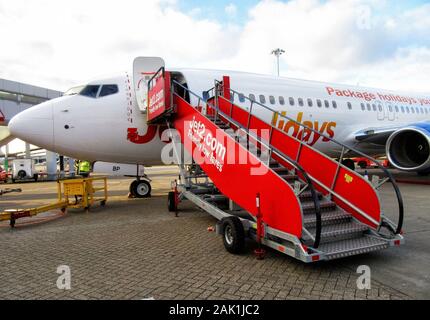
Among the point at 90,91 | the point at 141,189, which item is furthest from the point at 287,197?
the point at 141,189

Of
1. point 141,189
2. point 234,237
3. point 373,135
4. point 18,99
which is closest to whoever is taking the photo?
point 234,237

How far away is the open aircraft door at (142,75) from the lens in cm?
870

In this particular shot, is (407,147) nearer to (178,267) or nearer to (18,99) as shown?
(178,267)

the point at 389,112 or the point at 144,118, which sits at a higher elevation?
the point at 389,112

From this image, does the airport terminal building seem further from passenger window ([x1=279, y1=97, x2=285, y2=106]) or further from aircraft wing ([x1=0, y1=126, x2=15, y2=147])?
passenger window ([x1=279, y1=97, x2=285, y2=106])

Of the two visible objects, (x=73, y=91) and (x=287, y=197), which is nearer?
(x=287, y=197)

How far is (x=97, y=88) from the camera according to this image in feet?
28.6

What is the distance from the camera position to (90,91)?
8.67 m

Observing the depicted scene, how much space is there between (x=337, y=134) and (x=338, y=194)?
24.3 feet

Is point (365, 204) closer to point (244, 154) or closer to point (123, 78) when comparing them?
point (244, 154)

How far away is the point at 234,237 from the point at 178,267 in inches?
37.9

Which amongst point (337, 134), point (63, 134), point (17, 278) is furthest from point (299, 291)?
point (337, 134)

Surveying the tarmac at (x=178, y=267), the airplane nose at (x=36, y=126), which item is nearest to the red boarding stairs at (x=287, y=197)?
the tarmac at (x=178, y=267)

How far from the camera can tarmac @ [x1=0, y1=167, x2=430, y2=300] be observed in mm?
3535
